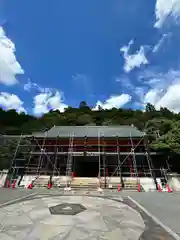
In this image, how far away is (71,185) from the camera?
12.1 m

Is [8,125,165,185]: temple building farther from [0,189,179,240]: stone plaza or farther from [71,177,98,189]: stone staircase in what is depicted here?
[0,189,179,240]: stone plaza

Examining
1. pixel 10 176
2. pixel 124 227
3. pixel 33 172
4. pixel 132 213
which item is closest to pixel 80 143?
pixel 33 172

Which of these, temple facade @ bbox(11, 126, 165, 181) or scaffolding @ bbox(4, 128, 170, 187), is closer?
scaffolding @ bbox(4, 128, 170, 187)

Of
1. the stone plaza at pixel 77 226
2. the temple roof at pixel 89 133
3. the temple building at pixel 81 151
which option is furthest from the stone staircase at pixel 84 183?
the stone plaza at pixel 77 226

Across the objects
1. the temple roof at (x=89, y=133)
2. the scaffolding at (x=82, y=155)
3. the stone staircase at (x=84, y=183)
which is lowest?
the stone staircase at (x=84, y=183)

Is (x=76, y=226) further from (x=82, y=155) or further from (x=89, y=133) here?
(x=89, y=133)

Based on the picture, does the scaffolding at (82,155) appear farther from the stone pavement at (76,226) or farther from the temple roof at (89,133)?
the stone pavement at (76,226)

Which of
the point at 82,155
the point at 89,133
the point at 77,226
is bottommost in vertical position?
the point at 77,226

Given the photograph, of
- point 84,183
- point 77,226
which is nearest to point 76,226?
point 77,226

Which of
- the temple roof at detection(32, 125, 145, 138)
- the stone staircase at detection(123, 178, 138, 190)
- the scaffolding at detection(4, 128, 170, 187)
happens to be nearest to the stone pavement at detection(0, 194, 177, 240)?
the stone staircase at detection(123, 178, 138, 190)

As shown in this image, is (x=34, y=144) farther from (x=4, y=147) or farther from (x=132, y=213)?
(x=132, y=213)

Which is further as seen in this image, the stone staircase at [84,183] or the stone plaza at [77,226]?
the stone staircase at [84,183]

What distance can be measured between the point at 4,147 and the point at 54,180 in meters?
6.28

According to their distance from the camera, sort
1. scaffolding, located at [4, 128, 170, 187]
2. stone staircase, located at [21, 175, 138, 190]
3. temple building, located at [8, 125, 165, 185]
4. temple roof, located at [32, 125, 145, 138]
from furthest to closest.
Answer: temple roof, located at [32, 125, 145, 138]
temple building, located at [8, 125, 165, 185]
scaffolding, located at [4, 128, 170, 187]
stone staircase, located at [21, 175, 138, 190]
